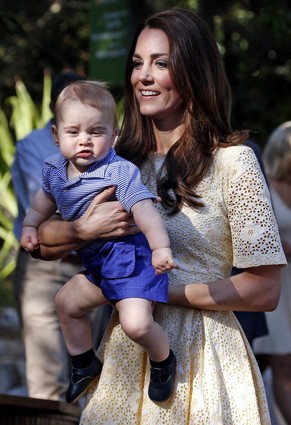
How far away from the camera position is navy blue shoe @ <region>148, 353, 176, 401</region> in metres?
3.49

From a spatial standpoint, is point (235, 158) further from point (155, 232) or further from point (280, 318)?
point (280, 318)

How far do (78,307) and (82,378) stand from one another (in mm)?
239

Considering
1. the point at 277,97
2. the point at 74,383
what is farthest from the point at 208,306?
the point at 277,97

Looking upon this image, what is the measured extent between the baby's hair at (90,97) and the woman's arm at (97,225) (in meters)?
0.27

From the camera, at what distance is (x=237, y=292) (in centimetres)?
361

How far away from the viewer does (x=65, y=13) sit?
13.0 metres

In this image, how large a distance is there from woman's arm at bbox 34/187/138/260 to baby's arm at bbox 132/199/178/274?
75 millimetres

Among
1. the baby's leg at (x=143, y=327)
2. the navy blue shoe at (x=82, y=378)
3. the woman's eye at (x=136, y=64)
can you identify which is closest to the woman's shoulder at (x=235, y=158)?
the woman's eye at (x=136, y=64)

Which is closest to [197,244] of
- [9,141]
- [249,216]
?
[249,216]

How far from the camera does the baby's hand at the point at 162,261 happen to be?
326cm

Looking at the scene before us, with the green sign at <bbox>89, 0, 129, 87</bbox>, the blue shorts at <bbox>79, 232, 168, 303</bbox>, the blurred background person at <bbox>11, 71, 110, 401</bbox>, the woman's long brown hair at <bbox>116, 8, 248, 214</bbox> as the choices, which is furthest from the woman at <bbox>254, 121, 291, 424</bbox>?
the blue shorts at <bbox>79, 232, 168, 303</bbox>

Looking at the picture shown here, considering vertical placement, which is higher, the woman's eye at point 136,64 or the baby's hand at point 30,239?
the woman's eye at point 136,64

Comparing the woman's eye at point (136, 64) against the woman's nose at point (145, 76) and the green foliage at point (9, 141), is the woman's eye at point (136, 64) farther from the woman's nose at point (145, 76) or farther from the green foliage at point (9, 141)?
the green foliage at point (9, 141)

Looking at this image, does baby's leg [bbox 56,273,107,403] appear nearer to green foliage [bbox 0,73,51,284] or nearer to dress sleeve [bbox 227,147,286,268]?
dress sleeve [bbox 227,147,286,268]
